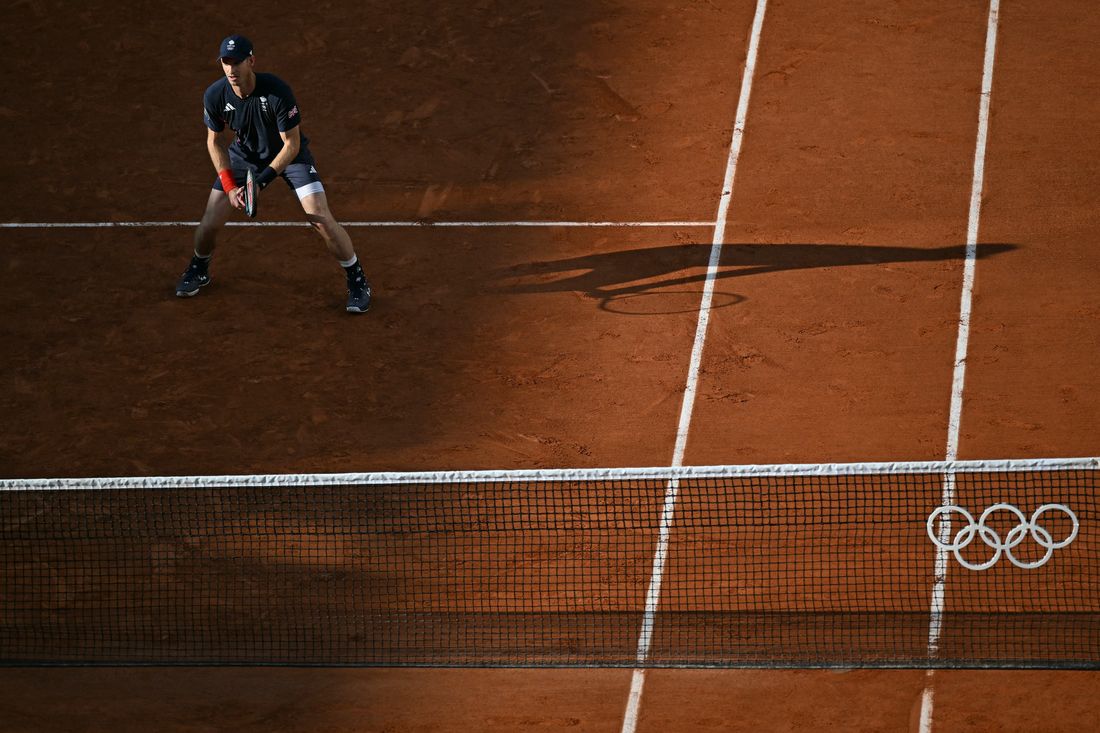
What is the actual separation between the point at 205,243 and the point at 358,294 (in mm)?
1217

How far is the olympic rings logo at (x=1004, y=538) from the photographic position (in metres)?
8.03

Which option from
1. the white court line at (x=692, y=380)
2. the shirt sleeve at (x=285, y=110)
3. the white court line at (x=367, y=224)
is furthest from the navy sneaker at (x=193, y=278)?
the white court line at (x=692, y=380)

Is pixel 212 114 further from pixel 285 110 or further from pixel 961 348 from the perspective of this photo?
pixel 961 348

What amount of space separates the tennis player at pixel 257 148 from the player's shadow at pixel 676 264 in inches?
57.4

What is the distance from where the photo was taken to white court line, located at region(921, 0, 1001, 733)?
761 cm

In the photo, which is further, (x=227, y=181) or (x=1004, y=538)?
(x=227, y=181)

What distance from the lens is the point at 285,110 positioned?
9672 millimetres

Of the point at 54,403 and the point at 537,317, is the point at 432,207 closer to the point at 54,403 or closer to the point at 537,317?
the point at 537,317

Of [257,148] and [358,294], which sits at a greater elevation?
[257,148]

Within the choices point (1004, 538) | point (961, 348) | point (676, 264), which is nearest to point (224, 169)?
point (676, 264)

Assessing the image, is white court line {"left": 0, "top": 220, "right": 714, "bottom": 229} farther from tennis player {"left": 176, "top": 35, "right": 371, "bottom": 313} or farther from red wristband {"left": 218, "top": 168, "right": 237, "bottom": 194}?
red wristband {"left": 218, "top": 168, "right": 237, "bottom": 194}

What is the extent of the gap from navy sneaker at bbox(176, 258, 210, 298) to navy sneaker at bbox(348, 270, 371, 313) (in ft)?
3.91

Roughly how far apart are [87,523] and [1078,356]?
6798mm

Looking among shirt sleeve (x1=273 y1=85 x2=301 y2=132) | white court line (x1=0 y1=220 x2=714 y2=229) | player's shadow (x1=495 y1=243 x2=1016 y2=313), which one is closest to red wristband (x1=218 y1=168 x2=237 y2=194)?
shirt sleeve (x1=273 y1=85 x2=301 y2=132)
